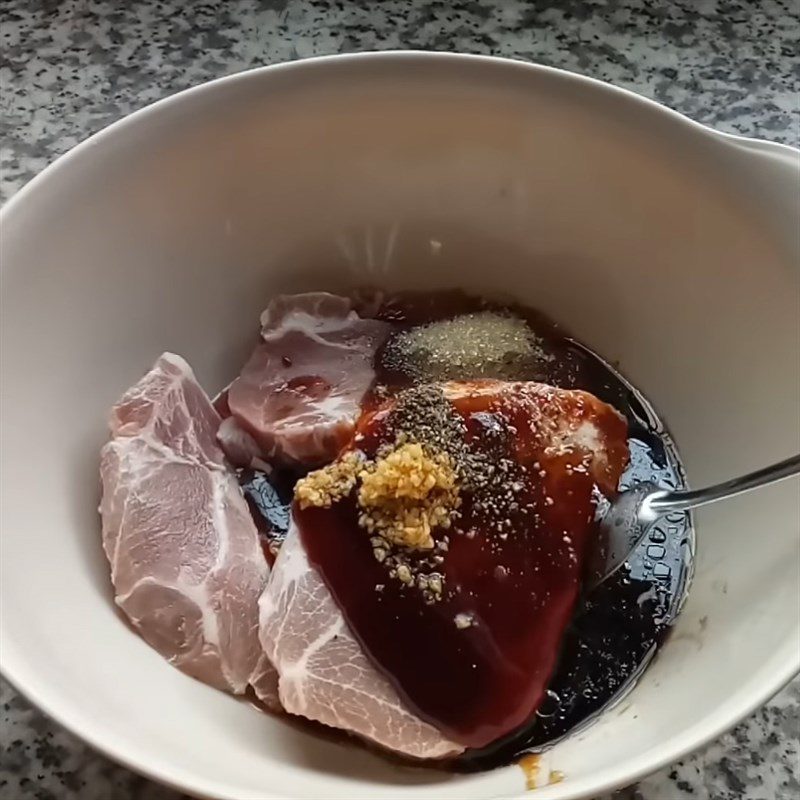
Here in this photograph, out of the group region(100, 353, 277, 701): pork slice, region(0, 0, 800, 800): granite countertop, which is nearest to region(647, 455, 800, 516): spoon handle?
region(100, 353, 277, 701): pork slice

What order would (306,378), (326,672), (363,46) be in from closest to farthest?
1. (326,672)
2. (306,378)
3. (363,46)

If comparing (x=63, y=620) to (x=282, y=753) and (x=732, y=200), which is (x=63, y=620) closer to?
(x=282, y=753)

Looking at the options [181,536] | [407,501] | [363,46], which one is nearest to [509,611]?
[407,501]

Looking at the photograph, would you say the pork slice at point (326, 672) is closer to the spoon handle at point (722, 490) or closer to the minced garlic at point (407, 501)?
the minced garlic at point (407, 501)

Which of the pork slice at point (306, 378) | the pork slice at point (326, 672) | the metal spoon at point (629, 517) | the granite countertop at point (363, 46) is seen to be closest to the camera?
the pork slice at point (326, 672)

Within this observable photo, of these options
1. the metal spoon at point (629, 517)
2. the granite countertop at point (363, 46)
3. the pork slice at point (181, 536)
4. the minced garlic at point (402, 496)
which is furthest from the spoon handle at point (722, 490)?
the granite countertop at point (363, 46)

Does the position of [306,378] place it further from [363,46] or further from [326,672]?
[363,46]
